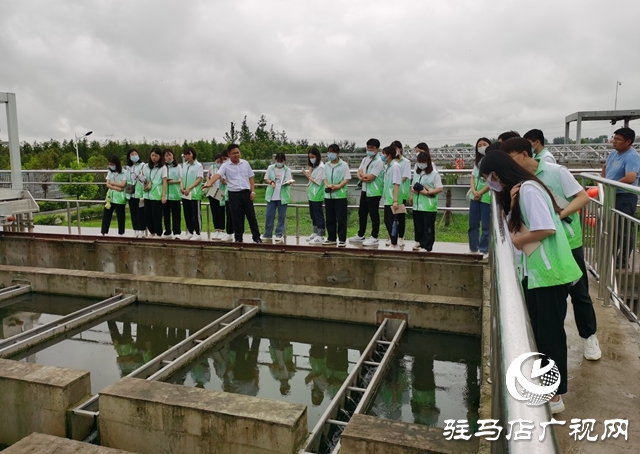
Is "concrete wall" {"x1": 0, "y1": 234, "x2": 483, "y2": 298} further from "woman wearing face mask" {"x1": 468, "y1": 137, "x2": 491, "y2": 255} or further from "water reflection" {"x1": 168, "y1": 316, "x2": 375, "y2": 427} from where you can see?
"water reflection" {"x1": 168, "y1": 316, "x2": 375, "y2": 427}

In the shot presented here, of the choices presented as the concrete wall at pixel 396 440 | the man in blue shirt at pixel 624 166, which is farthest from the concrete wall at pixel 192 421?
the man in blue shirt at pixel 624 166

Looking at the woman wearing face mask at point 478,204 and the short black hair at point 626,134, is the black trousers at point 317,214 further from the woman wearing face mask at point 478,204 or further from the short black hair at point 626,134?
the short black hair at point 626,134

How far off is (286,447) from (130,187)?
5.83 metres

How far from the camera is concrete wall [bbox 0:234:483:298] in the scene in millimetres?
6719

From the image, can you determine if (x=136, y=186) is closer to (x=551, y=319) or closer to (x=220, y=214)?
(x=220, y=214)

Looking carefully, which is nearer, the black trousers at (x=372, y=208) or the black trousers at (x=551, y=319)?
the black trousers at (x=551, y=319)

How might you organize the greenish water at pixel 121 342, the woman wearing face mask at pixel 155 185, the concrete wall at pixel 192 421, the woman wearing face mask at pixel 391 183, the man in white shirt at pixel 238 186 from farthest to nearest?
the woman wearing face mask at pixel 155 185 < the man in white shirt at pixel 238 186 < the woman wearing face mask at pixel 391 183 < the greenish water at pixel 121 342 < the concrete wall at pixel 192 421

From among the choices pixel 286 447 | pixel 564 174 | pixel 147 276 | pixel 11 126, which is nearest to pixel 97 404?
pixel 286 447

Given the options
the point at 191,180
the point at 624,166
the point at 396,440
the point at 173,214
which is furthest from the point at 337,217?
the point at 396,440

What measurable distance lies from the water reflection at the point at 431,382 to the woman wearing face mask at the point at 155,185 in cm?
435

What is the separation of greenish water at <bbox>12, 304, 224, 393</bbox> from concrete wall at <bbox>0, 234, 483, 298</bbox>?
774 mm

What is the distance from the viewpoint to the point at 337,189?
24.5 feet

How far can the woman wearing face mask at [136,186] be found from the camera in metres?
8.36

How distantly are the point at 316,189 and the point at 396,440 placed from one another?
475 centimetres
